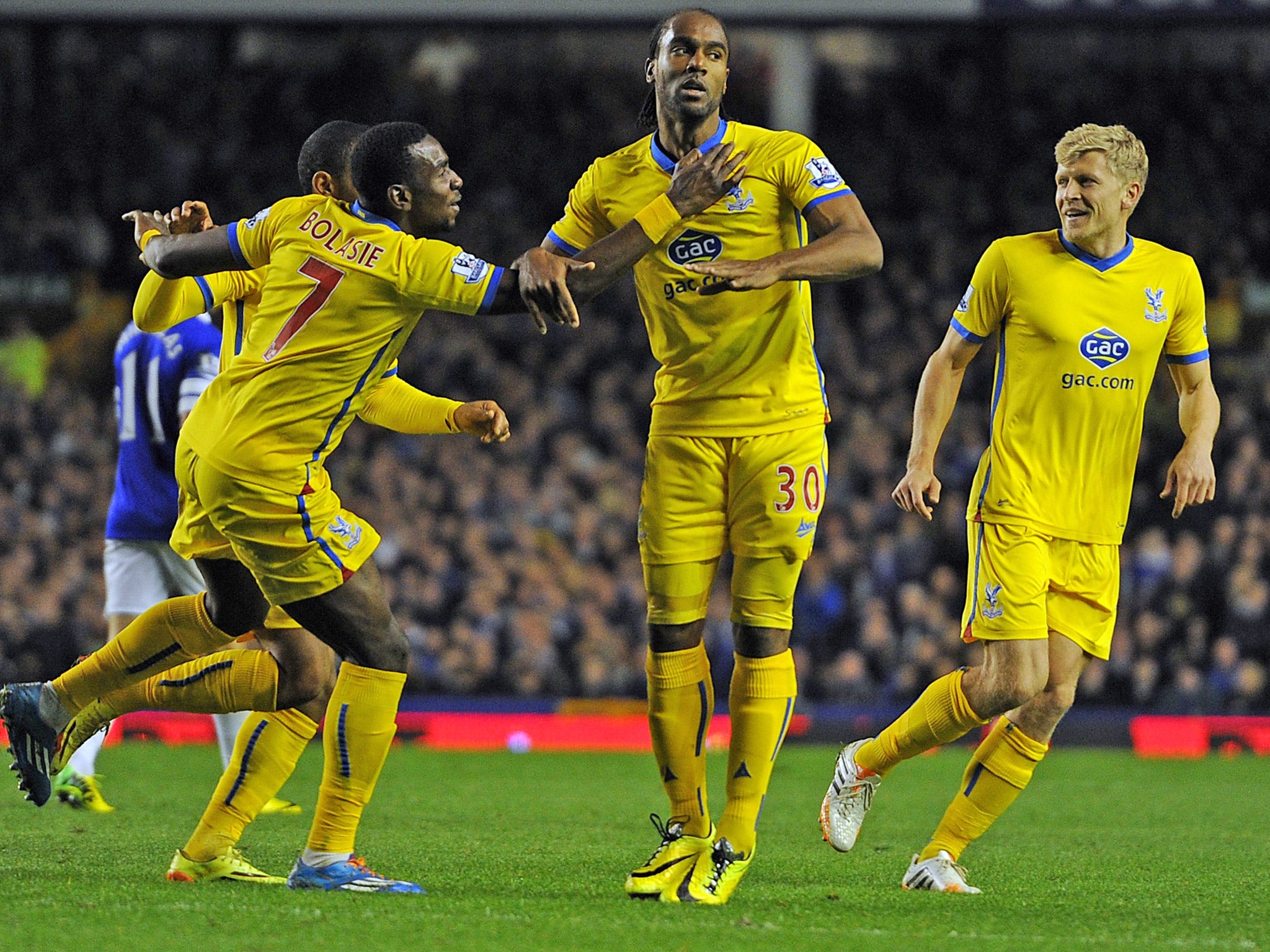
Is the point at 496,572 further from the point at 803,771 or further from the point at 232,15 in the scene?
the point at 232,15

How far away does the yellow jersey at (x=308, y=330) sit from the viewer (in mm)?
5215

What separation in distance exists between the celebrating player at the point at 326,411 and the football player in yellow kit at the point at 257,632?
0.33 meters

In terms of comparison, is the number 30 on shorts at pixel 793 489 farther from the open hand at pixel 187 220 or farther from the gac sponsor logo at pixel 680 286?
the open hand at pixel 187 220

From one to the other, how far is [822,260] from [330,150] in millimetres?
1963

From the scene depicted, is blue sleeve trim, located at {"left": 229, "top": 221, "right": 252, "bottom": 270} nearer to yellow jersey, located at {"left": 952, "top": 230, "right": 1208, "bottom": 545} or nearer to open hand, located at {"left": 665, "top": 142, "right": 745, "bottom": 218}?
open hand, located at {"left": 665, "top": 142, "right": 745, "bottom": 218}

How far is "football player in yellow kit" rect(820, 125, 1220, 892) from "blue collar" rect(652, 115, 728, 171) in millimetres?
1097

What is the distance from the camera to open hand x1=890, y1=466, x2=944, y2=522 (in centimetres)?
588

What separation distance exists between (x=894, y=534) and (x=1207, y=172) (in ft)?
24.3

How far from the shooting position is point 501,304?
5.05m

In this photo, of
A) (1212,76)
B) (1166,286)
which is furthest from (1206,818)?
(1212,76)

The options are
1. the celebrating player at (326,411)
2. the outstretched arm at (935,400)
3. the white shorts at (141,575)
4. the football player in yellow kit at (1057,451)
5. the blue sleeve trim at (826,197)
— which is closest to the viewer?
the celebrating player at (326,411)

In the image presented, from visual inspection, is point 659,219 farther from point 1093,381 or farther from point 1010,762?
point 1010,762

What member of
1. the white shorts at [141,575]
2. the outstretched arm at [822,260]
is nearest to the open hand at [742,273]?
the outstretched arm at [822,260]

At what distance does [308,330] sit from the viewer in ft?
17.3
